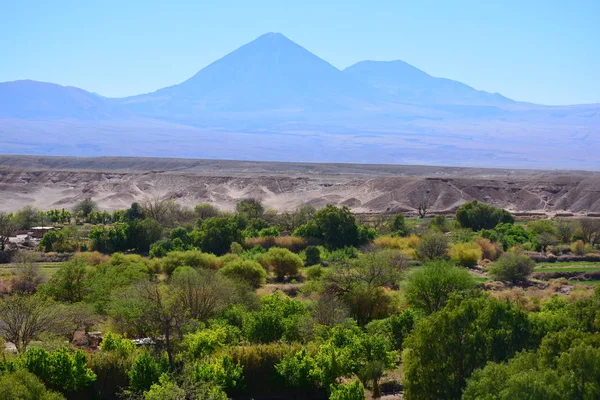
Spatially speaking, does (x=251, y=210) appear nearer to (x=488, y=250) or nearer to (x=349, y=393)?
(x=488, y=250)

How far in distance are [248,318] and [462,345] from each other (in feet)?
44.1

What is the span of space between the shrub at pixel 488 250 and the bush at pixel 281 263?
18112 millimetres

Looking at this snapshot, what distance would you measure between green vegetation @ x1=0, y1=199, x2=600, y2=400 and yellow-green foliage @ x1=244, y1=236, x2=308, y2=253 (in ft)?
11.3

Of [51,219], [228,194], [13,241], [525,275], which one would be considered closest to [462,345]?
[525,275]

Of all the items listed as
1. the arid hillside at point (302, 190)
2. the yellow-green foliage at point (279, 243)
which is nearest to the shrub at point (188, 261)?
the yellow-green foliage at point (279, 243)

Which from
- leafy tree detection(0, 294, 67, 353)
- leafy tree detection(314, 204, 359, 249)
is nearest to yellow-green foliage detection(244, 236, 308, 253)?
leafy tree detection(314, 204, 359, 249)

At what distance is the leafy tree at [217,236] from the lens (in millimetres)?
63312

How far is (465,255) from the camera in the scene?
59.1 m

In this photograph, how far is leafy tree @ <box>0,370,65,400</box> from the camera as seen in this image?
2169 centimetres

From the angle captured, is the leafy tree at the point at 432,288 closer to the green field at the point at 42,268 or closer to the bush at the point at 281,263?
the bush at the point at 281,263

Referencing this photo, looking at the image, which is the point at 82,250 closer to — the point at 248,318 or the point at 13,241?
the point at 13,241

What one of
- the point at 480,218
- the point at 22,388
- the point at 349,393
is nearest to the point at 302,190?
the point at 480,218

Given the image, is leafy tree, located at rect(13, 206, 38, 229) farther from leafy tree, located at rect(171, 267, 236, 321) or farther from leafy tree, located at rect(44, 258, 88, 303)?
leafy tree, located at rect(171, 267, 236, 321)

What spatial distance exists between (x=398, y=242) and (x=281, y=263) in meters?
15.2
